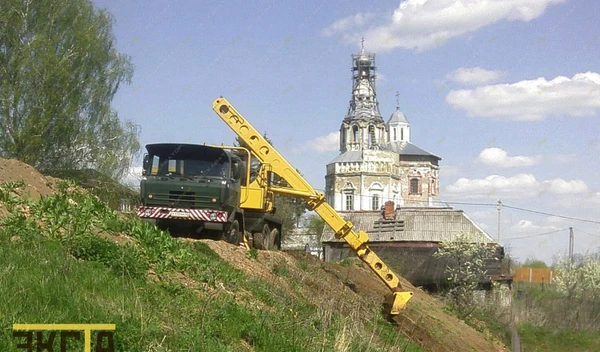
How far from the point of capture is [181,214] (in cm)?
1819

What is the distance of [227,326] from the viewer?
880 cm

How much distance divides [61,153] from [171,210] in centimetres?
1515

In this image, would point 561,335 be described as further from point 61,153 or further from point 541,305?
point 61,153

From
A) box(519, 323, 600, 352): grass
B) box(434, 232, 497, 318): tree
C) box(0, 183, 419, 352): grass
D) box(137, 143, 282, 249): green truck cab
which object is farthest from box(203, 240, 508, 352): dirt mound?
box(519, 323, 600, 352): grass

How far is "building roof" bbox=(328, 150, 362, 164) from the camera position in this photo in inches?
3402

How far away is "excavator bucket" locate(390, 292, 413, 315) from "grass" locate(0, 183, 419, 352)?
713cm

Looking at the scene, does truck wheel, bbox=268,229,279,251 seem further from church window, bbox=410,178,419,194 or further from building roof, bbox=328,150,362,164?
church window, bbox=410,178,419,194

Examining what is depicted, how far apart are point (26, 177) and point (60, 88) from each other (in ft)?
47.3

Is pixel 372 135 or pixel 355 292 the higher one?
pixel 372 135

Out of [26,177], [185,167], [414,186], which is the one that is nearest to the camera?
[26,177]

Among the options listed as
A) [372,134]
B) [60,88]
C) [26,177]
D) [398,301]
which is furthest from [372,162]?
[26,177]

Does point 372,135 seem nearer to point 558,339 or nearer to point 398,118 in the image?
point 398,118

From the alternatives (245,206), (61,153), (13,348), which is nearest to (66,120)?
(61,153)

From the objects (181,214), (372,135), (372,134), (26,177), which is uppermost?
(372,134)
